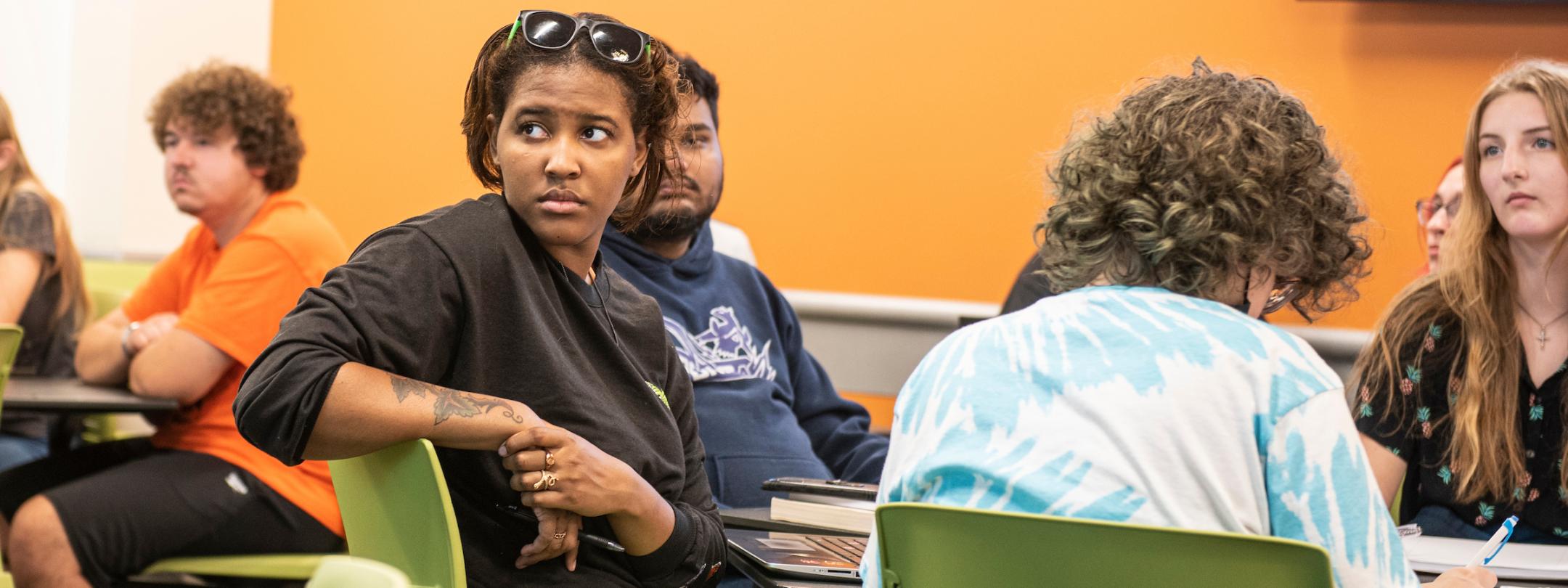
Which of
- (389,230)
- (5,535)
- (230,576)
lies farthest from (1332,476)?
(5,535)

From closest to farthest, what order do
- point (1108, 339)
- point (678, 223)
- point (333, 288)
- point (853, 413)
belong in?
point (1108, 339) → point (333, 288) → point (678, 223) → point (853, 413)

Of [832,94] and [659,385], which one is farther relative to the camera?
[832,94]

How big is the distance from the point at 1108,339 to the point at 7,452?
8.94 feet

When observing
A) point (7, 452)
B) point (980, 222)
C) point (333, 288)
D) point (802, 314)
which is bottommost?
point (7, 452)

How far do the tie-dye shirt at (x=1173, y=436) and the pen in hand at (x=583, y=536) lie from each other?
0.34 m

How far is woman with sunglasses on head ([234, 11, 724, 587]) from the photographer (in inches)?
49.1

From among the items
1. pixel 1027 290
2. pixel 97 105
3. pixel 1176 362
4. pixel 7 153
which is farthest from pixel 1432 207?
pixel 97 105

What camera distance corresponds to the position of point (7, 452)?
9.77ft

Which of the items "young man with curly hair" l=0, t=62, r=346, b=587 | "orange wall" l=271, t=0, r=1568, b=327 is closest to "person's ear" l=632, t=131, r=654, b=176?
"young man with curly hair" l=0, t=62, r=346, b=587

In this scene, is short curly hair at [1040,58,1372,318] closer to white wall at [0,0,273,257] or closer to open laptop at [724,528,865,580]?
open laptop at [724,528,865,580]

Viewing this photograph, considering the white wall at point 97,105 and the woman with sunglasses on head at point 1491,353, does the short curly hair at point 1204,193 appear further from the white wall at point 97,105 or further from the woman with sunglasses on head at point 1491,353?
the white wall at point 97,105

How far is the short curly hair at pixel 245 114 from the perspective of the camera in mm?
2857

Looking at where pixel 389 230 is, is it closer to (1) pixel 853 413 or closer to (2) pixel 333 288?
(2) pixel 333 288

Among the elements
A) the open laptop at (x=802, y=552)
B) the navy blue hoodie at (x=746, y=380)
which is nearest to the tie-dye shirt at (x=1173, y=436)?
the open laptop at (x=802, y=552)
